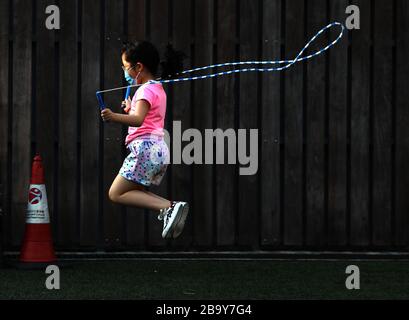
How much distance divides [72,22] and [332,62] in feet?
7.36

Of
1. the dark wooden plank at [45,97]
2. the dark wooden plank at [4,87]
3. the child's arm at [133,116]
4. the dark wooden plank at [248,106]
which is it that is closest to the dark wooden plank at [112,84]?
the dark wooden plank at [45,97]

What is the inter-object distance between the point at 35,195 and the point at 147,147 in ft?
5.29

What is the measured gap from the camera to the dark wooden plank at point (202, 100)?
841cm

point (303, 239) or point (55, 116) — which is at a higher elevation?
point (55, 116)

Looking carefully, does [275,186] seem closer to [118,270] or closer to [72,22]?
[118,270]

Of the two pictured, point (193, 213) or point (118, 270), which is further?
point (193, 213)

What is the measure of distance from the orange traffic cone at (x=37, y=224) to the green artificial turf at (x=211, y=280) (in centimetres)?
22

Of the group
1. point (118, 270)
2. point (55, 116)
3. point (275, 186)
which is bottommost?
point (118, 270)

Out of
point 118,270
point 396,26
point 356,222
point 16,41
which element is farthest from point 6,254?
point 396,26

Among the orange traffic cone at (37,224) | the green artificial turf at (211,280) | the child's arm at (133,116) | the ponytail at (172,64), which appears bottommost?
the green artificial turf at (211,280)

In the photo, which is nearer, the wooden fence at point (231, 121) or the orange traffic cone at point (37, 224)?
the orange traffic cone at point (37, 224)

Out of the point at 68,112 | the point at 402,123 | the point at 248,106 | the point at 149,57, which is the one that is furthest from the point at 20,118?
the point at 402,123

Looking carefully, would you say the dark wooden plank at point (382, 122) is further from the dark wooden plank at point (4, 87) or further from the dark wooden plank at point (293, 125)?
the dark wooden plank at point (4, 87)

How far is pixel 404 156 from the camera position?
8.50 meters
